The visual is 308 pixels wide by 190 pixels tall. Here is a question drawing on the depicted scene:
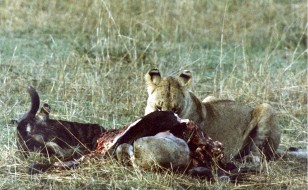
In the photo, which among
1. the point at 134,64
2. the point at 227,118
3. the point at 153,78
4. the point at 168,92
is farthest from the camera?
the point at 134,64

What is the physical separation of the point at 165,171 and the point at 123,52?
12.2 feet

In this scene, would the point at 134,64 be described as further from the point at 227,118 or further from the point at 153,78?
the point at 153,78

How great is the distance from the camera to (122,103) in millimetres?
7539

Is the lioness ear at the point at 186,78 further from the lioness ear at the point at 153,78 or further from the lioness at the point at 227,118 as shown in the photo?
the lioness ear at the point at 153,78

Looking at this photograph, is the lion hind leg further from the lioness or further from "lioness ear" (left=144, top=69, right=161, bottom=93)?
"lioness ear" (left=144, top=69, right=161, bottom=93)

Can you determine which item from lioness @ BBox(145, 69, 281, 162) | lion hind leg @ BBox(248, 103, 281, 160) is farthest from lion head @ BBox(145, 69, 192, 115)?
lion hind leg @ BBox(248, 103, 281, 160)

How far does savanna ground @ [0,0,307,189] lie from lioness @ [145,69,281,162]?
294mm

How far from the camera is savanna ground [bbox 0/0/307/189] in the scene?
18.2 feet

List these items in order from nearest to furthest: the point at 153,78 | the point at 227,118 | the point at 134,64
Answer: the point at 153,78 → the point at 227,118 → the point at 134,64

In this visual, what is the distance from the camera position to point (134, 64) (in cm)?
849

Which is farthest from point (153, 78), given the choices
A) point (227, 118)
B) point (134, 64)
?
point (134, 64)

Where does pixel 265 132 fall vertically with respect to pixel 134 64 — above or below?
below

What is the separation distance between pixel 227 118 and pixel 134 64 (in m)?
2.00

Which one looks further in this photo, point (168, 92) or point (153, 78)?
point (153, 78)
